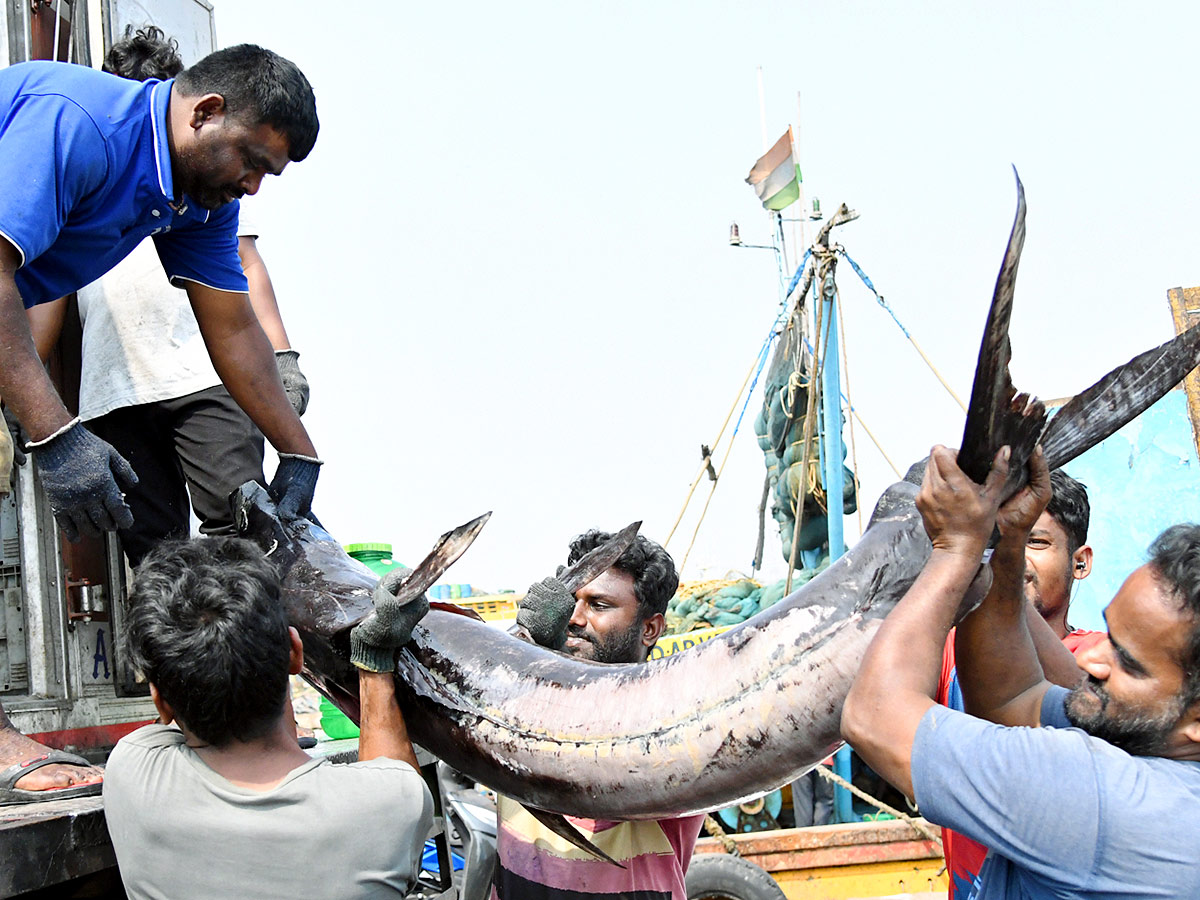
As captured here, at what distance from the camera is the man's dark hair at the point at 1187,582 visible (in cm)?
151

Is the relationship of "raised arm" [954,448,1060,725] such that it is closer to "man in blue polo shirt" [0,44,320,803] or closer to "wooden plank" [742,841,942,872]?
"man in blue polo shirt" [0,44,320,803]

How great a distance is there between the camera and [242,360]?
2.95 m

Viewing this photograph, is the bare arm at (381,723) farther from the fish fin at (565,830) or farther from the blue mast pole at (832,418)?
the blue mast pole at (832,418)

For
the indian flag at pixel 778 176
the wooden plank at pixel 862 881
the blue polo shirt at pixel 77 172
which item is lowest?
the wooden plank at pixel 862 881

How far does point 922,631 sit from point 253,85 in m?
1.87

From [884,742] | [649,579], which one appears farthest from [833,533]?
[884,742]

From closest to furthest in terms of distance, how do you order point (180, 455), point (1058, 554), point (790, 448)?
1. point (1058, 554)
2. point (180, 455)
3. point (790, 448)

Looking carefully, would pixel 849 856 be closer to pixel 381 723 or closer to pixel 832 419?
pixel 832 419

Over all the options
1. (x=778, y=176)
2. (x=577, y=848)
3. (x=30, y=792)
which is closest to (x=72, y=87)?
(x=30, y=792)

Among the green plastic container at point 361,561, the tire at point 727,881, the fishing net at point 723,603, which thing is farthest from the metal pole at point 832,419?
the green plastic container at point 361,561

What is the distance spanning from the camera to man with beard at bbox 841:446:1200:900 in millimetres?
1440

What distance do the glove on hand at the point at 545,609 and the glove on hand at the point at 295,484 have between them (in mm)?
741

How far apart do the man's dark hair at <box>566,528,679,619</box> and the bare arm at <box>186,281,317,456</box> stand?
796 millimetres

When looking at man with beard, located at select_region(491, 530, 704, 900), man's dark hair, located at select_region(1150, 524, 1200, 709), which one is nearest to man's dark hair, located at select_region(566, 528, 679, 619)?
man with beard, located at select_region(491, 530, 704, 900)
